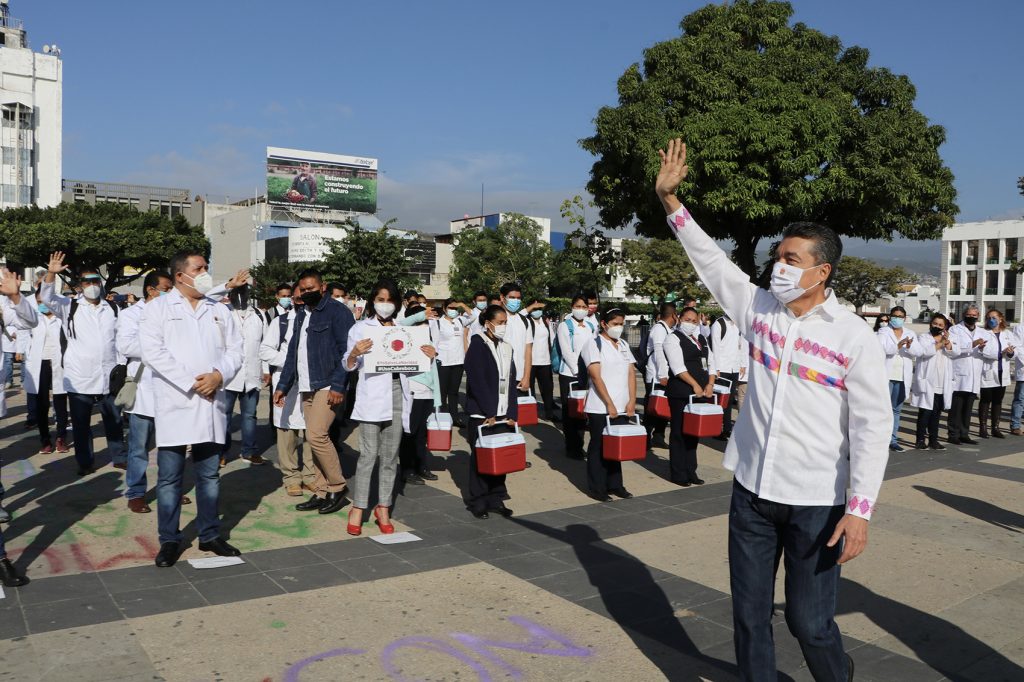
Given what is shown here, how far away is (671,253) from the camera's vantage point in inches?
2623

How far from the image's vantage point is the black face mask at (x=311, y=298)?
702 centimetres

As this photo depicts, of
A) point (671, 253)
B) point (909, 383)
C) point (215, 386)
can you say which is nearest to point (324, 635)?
point (215, 386)

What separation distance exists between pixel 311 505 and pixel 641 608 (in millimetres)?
3385

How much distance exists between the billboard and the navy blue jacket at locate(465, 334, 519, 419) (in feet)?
257

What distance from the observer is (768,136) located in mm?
17906

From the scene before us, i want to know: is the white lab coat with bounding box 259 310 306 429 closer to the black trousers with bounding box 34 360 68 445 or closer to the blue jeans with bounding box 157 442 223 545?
the blue jeans with bounding box 157 442 223 545

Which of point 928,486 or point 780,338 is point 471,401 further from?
point 928,486

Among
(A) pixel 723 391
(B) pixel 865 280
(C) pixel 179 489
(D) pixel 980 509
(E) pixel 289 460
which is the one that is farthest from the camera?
(B) pixel 865 280

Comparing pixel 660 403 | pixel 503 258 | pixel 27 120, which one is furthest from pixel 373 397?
pixel 27 120

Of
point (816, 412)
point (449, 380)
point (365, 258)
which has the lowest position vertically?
point (449, 380)

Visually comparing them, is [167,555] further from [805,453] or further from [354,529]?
[805,453]

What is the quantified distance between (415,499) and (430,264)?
282 feet

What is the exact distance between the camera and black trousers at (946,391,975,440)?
1196cm

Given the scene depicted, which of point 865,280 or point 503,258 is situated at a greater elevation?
point 503,258
